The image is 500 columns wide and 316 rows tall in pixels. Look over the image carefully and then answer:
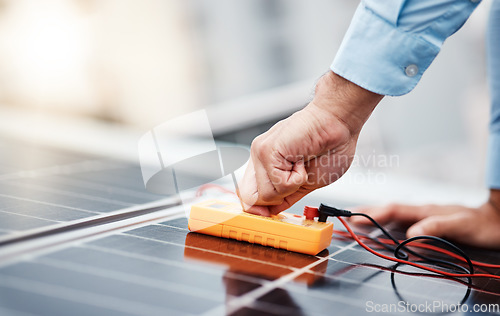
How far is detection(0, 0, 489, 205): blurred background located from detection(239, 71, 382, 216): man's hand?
342 cm

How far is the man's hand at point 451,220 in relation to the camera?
1.34 m

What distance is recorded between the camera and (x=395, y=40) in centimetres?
102

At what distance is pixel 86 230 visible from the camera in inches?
41.9

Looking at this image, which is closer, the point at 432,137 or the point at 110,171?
the point at 110,171

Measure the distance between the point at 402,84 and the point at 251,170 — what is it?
37cm

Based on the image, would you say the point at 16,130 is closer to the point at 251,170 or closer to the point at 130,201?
the point at 130,201

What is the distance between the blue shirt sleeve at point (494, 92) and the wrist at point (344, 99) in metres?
0.65

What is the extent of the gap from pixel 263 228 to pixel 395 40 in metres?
0.47

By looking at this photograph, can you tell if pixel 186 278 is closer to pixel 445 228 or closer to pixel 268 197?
pixel 268 197

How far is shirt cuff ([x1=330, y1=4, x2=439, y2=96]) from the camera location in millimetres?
1022

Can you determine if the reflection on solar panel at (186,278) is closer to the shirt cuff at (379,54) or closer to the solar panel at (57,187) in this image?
the solar panel at (57,187)

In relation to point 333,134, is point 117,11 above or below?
above

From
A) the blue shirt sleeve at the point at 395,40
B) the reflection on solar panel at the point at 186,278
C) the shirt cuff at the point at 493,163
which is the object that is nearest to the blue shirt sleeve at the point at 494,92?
the shirt cuff at the point at 493,163

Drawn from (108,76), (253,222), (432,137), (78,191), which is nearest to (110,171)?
(78,191)
